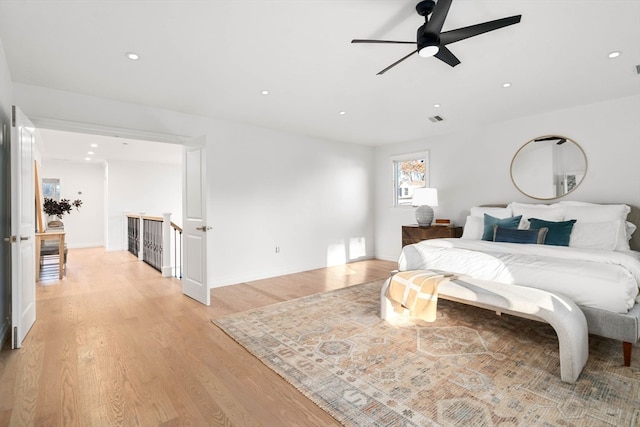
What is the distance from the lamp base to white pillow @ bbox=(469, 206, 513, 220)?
2.32 feet

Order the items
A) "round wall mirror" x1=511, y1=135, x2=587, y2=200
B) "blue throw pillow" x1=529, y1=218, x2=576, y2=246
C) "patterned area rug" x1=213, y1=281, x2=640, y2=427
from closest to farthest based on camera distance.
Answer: "patterned area rug" x1=213, y1=281, x2=640, y2=427 → "blue throw pillow" x1=529, y1=218, x2=576, y2=246 → "round wall mirror" x1=511, y1=135, x2=587, y2=200

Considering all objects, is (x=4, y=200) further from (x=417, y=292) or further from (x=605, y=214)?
(x=605, y=214)

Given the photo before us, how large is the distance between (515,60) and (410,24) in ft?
4.25

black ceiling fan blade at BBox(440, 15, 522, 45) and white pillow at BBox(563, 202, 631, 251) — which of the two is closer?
black ceiling fan blade at BBox(440, 15, 522, 45)

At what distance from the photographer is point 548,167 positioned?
4574mm

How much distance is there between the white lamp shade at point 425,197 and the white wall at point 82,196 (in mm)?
9447

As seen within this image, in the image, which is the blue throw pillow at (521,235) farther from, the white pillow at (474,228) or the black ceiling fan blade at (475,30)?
the black ceiling fan blade at (475,30)

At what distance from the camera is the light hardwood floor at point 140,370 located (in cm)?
183

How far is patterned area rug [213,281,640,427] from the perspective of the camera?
5.91ft

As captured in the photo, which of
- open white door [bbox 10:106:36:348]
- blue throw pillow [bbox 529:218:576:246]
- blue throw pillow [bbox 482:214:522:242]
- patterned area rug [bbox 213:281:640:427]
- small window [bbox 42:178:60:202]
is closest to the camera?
patterned area rug [bbox 213:281:640:427]

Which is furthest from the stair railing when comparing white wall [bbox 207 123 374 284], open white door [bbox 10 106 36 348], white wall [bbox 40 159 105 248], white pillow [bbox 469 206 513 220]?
white pillow [bbox 469 206 513 220]

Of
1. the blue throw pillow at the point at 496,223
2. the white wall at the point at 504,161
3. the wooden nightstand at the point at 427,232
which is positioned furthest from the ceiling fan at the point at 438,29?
the wooden nightstand at the point at 427,232

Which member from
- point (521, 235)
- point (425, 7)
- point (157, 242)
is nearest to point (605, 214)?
point (521, 235)

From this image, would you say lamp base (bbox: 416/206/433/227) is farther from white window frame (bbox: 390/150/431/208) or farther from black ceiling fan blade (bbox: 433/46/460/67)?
black ceiling fan blade (bbox: 433/46/460/67)
